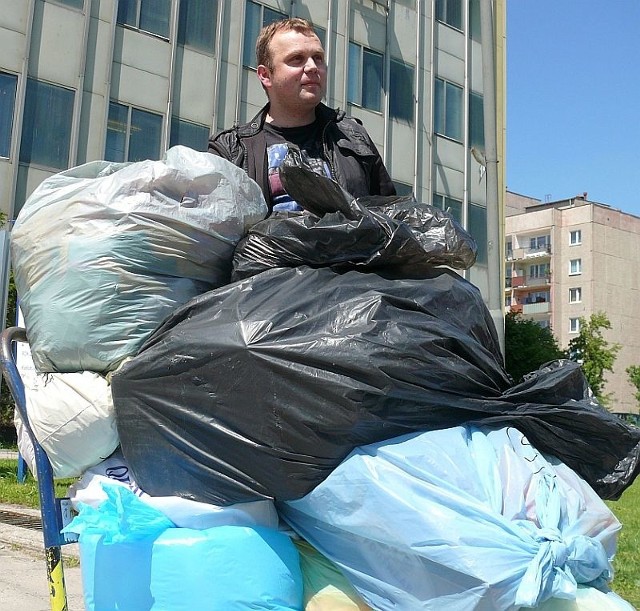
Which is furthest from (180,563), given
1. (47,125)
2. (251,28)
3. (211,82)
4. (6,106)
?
(251,28)

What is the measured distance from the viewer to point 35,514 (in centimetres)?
675

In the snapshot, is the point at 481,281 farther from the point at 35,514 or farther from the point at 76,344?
the point at 76,344

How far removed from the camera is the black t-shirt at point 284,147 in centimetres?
239

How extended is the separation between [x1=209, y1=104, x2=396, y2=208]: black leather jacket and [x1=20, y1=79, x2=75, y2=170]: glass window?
12.0 meters

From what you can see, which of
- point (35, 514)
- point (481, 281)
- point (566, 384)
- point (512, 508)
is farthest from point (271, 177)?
point (481, 281)

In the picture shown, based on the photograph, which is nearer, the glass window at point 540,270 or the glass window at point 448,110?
the glass window at point 448,110

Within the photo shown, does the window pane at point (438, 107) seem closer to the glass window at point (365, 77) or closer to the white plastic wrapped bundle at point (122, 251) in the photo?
the glass window at point (365, 77)

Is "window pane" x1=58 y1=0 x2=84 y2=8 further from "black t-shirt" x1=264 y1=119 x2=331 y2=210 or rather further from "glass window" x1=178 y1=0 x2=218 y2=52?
→ "black t-shirt" x1=264 y1=119 x2=331 y2=210

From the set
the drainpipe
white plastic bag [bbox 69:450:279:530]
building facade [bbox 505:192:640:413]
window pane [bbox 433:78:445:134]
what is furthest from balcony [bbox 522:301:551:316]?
white plastic bag [bbox 69:450:279:530]

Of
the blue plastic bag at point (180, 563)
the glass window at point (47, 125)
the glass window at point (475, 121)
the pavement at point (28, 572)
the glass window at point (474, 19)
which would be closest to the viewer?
the blue plastic bag at point (180, 563)

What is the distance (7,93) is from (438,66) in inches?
428

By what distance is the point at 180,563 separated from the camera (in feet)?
5.48

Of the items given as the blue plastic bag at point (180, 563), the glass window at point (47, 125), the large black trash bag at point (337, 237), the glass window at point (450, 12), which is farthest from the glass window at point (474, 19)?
the blue plastic bag at point (180, 563)

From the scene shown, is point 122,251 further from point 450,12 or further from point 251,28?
point 450,12
